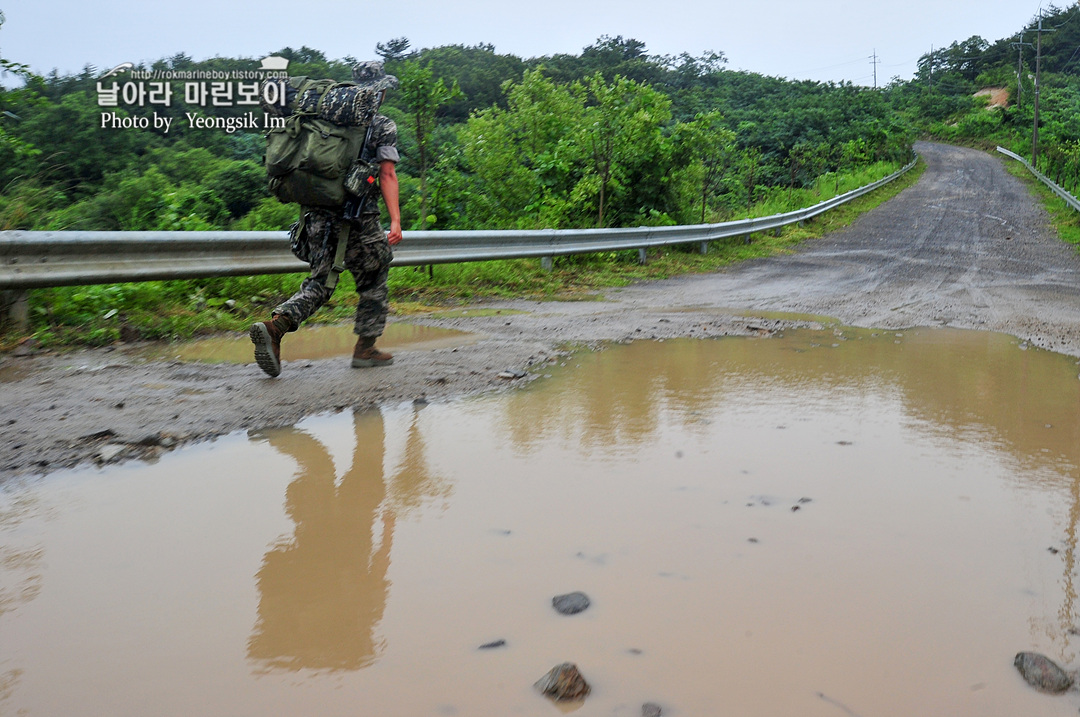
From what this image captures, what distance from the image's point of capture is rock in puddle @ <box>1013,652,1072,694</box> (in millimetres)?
1729

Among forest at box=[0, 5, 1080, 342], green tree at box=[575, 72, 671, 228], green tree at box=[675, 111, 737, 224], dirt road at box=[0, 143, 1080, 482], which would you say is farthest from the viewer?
green tree at box=[675, 111, 737, 224]

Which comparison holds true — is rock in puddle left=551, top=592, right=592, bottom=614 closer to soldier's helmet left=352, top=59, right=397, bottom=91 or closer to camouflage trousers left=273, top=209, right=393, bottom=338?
camouflage trousers left=273, top=209, right=393, bottom=338

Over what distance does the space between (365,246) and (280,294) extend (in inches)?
111

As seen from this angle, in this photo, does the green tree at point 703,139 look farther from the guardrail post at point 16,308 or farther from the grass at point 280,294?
the guardrail post at point 16,308

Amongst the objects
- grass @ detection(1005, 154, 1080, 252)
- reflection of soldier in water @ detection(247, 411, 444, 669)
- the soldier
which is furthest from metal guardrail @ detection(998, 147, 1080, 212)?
reflection of soldier in water @ detection(247, 411, 444, 669)

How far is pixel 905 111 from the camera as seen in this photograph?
2682 inches

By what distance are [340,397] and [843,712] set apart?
10.2ft

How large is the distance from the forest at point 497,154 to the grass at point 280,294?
0.11 feet


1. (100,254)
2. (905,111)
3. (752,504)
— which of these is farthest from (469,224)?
(905,111)

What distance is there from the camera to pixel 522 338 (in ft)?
19.6

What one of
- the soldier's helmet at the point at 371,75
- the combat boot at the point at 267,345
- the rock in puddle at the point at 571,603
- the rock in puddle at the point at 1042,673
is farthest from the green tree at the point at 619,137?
the rock in puddle at the point at 1042,673

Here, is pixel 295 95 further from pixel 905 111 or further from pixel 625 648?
pixel 905 111

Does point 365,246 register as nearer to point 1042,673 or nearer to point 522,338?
point 522,338

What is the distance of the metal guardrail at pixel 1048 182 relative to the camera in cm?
2228
